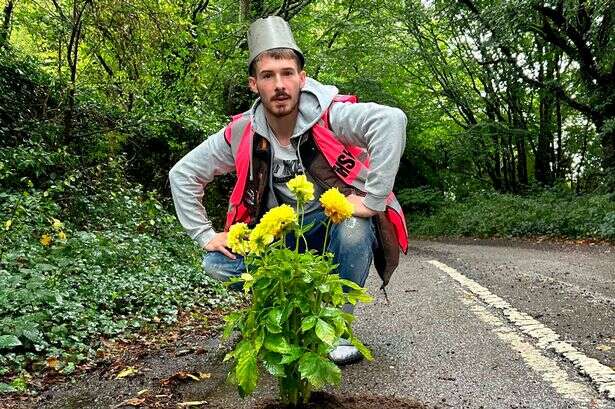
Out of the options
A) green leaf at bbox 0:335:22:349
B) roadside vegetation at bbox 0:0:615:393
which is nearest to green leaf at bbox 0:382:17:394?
roadside vegetation at bbox 0:0:615:393

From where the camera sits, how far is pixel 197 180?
2.91 metres

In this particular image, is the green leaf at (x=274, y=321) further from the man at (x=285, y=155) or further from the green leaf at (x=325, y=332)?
the man at (x=285, y=155)

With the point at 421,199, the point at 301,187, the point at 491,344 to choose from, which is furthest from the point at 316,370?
the point at 421,199

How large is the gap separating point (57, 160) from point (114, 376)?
4.72 metres

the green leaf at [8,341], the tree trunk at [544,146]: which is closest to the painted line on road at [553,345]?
the green leaf at [8,341]

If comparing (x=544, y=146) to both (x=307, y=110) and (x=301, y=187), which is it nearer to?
(x=307, y=110)

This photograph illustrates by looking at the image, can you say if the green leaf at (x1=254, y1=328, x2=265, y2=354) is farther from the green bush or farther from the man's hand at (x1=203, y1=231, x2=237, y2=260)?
the green bush

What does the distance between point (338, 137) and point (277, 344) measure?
1.30m

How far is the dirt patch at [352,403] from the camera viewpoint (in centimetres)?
201

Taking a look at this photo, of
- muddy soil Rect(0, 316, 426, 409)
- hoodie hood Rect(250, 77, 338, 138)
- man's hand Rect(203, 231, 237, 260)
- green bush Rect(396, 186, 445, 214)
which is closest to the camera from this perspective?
muddy soil Rect(0, 316, 426, 409)

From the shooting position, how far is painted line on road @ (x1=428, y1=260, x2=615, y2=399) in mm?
2372

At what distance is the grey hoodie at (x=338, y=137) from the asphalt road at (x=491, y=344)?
31.4 inches

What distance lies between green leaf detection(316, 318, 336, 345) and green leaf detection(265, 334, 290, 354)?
109 millimetres

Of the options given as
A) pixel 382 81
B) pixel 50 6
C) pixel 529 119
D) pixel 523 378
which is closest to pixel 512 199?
pixel 529 119
